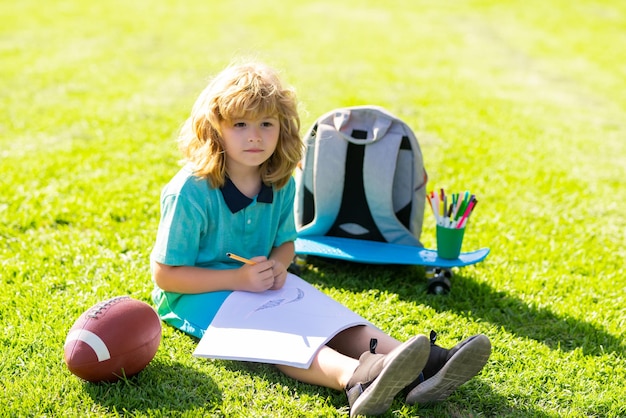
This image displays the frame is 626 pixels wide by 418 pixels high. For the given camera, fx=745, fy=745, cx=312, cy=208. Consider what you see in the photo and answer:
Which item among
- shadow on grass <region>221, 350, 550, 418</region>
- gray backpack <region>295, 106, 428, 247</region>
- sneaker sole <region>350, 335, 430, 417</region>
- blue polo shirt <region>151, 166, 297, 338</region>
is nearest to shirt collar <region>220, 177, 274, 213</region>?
blue polo shirt <region>151, 166, 297, 338</region>

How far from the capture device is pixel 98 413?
8.33ft

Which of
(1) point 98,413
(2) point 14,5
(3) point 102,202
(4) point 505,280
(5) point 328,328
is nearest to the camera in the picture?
(1) point 98,413

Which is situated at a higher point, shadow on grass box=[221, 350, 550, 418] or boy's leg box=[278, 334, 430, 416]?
boy's leg box=[278, 334, 430, 416]

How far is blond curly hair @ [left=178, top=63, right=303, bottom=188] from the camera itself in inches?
114

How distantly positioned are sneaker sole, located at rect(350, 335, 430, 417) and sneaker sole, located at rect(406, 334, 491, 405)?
10cm

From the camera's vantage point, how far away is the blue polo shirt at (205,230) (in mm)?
2971

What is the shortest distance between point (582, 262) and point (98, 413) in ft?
9.03

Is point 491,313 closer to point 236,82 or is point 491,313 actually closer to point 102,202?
point 236,82

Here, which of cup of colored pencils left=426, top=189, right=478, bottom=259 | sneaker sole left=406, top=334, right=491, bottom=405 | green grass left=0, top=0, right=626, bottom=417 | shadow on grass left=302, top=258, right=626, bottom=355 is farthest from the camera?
cup of colored pencils left=426, top=189, right=478, bottom=259

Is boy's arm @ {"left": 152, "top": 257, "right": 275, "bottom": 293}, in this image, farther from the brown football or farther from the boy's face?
the boy's face

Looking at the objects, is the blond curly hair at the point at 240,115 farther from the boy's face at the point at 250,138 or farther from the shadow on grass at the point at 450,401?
the shadow on grass at the point at 450,401

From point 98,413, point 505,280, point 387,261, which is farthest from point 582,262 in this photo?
point 98,413

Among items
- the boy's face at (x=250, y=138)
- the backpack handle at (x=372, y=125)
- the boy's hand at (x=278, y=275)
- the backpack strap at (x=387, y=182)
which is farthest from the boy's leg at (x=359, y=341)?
the backpack handle at (x=372, y=125)

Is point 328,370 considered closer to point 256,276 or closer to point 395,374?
point 395,374
